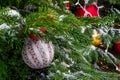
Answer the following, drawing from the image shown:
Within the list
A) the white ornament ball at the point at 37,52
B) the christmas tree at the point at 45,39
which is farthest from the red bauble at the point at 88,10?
the white ornament ball at the point at 37,52

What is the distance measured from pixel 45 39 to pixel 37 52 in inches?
3.3

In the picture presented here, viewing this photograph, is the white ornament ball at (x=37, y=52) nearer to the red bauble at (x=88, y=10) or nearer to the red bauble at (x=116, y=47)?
the red bauble at (x=88, y=10)

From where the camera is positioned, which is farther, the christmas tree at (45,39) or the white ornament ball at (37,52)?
the white ornament ball at (37,52)

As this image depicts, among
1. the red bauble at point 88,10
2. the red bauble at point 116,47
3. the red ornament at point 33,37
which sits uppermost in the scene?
the red ornament at point 33,37

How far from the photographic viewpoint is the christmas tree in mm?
832

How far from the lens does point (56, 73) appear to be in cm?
122

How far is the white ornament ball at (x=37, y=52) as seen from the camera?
0.99 meters

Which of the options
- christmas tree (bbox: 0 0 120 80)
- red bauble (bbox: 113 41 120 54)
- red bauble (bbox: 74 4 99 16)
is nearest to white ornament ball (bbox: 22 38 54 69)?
christmas tree (bbox: 0 0 120 80)

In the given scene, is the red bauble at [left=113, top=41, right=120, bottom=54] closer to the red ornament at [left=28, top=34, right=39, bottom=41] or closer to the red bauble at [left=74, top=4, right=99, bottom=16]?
the red bauble at [left=74, top=4, right=99, bottom=16]

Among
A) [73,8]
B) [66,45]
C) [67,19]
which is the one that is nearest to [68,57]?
[66,45]

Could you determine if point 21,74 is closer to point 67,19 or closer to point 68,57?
point 68,57

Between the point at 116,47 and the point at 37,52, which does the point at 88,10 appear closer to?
the point at 116,47

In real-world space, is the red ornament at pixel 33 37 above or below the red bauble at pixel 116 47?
above

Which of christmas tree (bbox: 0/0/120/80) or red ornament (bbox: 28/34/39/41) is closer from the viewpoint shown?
christmas tree (bbox: 0/0/120/80)
